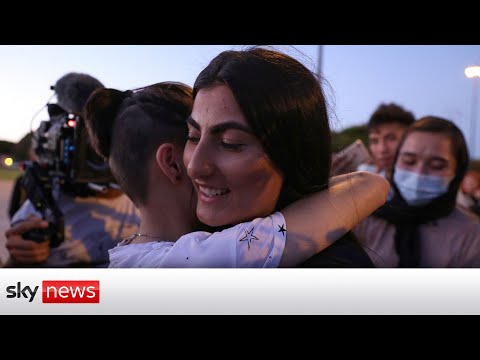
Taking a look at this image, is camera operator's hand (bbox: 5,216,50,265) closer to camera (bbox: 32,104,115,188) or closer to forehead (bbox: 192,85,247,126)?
camera (bbox: 32,104,115,188)

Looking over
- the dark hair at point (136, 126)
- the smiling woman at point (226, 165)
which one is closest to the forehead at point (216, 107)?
the smiling woman at point (226, 165)

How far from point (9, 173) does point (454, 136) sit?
6.25 feet

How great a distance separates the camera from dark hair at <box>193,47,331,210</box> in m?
1.47

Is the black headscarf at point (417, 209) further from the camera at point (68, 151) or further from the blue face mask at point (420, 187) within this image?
Answer: the camera at point (68, 151)

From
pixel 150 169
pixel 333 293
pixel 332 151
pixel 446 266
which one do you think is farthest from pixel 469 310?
pixel 150 169

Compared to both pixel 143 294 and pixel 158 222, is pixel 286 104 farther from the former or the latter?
pixel 143 294

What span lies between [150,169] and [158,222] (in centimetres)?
18

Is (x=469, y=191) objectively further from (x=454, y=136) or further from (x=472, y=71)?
(x=472, y=71)

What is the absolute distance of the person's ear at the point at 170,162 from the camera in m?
1.69

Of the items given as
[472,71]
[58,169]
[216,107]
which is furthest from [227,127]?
[472,71]

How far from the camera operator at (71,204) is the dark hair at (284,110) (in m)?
0.64

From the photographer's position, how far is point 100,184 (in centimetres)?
205

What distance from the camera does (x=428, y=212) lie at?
1.98m

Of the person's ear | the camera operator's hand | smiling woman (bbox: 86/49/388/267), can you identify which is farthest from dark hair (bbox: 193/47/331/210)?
the camera operator's hand
